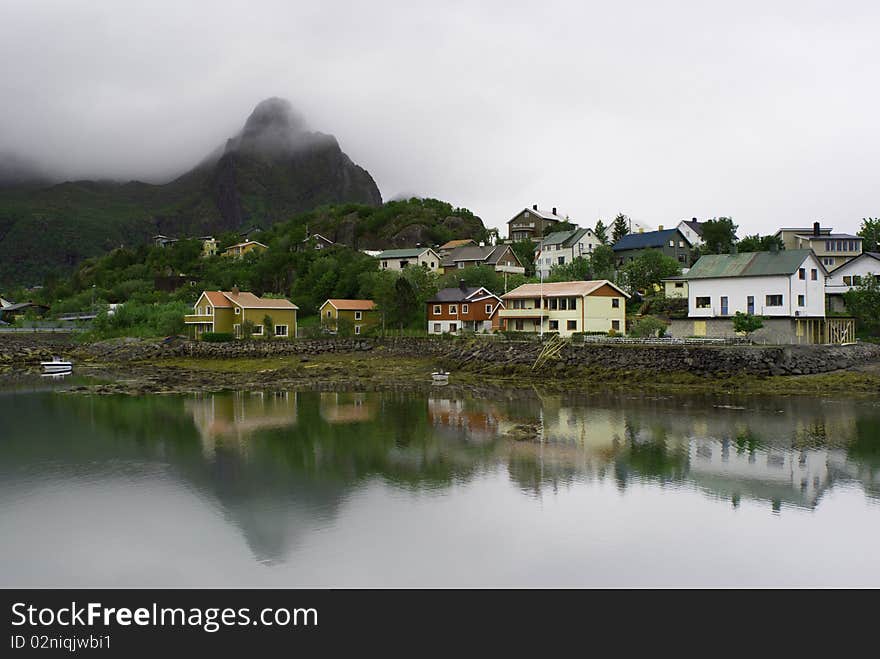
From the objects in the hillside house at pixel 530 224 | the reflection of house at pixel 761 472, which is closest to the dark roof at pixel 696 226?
the hillside house at pixel 530 224

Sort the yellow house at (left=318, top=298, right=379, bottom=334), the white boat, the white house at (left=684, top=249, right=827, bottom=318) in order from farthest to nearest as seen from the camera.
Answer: the yellow house at (left=318, top=298, right=379, bottom=334) < the white boat < the white house at (left=684, top=249, right=827, bottom=318)

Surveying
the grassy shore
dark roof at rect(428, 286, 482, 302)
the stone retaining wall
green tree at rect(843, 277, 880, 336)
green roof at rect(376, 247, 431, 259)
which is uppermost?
green roof at rect(376, 247, 431, 259)

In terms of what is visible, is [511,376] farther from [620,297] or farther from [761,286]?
[761,286]

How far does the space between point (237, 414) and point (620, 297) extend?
25721 mm

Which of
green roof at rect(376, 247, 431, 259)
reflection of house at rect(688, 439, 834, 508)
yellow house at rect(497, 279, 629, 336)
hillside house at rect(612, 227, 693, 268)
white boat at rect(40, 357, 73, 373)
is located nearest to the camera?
reflection of house at rect(688, 439, 834, 508)

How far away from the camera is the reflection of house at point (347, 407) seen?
27.4 m

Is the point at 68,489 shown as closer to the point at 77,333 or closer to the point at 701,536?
the point at 701,536

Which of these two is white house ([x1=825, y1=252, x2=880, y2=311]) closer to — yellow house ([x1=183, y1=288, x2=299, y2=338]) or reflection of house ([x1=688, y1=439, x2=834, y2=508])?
reflection of house ([x1=688, y1=439, x2=834, y2=508])

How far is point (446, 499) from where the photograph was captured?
16.1 metres

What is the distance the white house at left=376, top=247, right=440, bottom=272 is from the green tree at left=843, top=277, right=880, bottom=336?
1525 inches

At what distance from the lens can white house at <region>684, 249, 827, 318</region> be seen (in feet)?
122

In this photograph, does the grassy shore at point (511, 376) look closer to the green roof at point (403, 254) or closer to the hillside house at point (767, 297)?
the hillside house at point (767, 297)

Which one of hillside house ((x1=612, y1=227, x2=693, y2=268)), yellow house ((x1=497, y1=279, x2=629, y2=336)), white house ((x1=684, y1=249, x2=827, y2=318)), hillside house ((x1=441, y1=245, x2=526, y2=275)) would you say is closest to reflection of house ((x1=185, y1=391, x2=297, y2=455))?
yellow house ((x1=497, y1=279, x2=629, y2=336))
